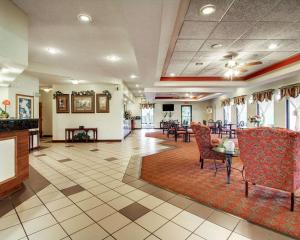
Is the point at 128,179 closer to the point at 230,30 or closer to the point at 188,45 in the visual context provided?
the point at 188,45

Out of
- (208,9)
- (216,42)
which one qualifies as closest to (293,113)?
(216,42)

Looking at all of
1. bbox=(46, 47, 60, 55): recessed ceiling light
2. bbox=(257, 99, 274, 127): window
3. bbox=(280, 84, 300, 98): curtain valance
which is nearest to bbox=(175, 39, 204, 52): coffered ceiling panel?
bbox=(46, 47, 60, 55): recessed ceiling light

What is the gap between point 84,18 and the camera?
2895 mm

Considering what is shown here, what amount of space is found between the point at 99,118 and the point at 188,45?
18.1 feet

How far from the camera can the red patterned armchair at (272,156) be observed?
6.63 feet

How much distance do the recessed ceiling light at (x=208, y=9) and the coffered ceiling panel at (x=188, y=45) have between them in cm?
109

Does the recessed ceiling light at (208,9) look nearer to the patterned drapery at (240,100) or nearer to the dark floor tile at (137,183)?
the dark floor tile at (137,183)

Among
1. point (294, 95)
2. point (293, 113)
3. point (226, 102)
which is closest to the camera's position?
point (294, 95)

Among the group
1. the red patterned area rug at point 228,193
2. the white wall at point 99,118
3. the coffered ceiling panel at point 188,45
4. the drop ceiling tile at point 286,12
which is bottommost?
the red patterned area rug at point 228,193

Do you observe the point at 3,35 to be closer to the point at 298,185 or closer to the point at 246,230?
the point at 246,230

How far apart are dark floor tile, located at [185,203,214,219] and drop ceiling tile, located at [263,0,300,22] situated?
126 inches

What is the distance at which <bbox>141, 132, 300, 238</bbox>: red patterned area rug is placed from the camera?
6.49 feet

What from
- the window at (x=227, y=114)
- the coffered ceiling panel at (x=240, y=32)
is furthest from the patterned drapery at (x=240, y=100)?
the coffered ceiling panel at (x=240, y=32)

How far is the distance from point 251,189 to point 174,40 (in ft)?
11.0
